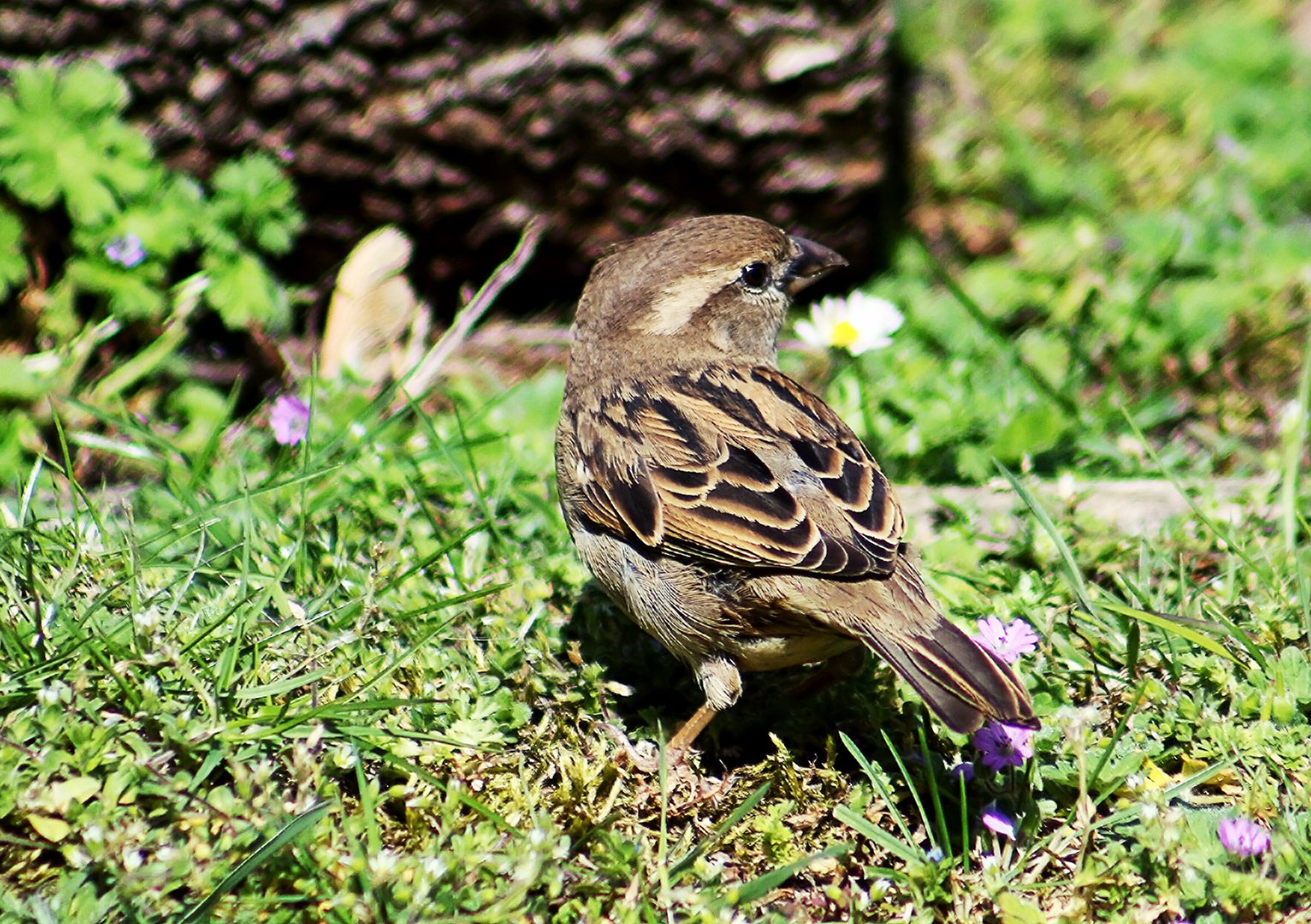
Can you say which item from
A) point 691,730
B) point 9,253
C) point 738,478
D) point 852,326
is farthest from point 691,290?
point 9,253

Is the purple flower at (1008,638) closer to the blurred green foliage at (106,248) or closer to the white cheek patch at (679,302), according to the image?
the white cheek patch at (679,302)

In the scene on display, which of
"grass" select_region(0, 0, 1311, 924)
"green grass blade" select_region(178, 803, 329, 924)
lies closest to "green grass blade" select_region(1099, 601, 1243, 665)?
"grass" select_region(0, 0, 1311, 924)

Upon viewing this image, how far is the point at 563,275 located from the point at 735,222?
6.77 ft

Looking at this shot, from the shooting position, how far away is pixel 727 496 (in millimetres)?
3863

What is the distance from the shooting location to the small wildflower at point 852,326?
5527 millimetres

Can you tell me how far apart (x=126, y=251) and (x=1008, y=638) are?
12.3ft

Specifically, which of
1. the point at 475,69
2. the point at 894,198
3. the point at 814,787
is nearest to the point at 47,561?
the point at 814,787

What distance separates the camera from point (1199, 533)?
4762 millimetres

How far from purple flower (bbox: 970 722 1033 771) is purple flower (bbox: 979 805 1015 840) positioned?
0.12 m

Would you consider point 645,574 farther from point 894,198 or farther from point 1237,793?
point 894,198

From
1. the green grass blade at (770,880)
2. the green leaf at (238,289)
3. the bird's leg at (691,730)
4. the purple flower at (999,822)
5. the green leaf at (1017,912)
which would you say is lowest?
the bird's leg at (691,730)

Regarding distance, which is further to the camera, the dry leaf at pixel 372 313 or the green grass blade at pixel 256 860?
the dry leaf at pixel 372 313

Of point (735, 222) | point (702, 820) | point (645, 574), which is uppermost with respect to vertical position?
point (735, 222)

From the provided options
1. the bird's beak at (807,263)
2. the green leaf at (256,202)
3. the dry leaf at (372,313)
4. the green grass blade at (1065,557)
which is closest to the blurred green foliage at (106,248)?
the green leaf at (256,202)
